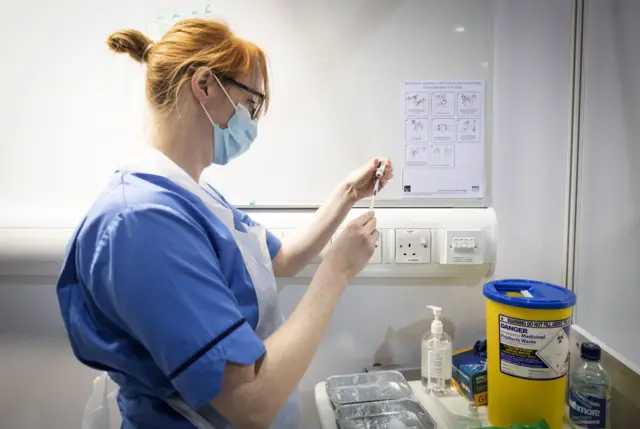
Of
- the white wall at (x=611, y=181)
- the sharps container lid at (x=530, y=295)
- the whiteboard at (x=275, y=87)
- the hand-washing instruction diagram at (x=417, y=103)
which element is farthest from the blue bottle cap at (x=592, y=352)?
the hand-washing instruction diagram at (x=417, y=103)

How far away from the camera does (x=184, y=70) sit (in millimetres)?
807

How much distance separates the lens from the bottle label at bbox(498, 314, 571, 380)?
3.00ft

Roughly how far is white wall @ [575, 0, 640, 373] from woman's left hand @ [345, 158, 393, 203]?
58 centimetres

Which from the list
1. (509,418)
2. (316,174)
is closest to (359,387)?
(509,418)

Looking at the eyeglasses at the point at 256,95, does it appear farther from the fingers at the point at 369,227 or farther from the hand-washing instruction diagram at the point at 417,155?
the hand-washing instruction diagram at the point at 417,155

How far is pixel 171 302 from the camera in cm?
62

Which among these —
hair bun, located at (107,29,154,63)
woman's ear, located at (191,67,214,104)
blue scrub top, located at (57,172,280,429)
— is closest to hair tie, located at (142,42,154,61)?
hair bun, located at (107,29,154,63)

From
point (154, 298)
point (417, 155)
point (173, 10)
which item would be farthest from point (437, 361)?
point (173, 10)

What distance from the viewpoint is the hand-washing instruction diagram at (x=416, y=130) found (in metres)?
1.26

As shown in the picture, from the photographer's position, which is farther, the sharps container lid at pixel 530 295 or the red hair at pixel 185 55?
the sharps container lid at pixel 530 295

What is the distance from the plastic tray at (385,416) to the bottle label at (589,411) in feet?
1.07

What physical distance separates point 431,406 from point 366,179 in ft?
1.91

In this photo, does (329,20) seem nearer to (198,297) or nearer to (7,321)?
(198,297)

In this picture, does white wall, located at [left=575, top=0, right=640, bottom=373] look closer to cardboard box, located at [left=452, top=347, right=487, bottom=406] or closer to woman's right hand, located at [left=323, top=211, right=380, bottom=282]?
cardboard box, located at [left=452, top=347, right=487, bottom=406]
